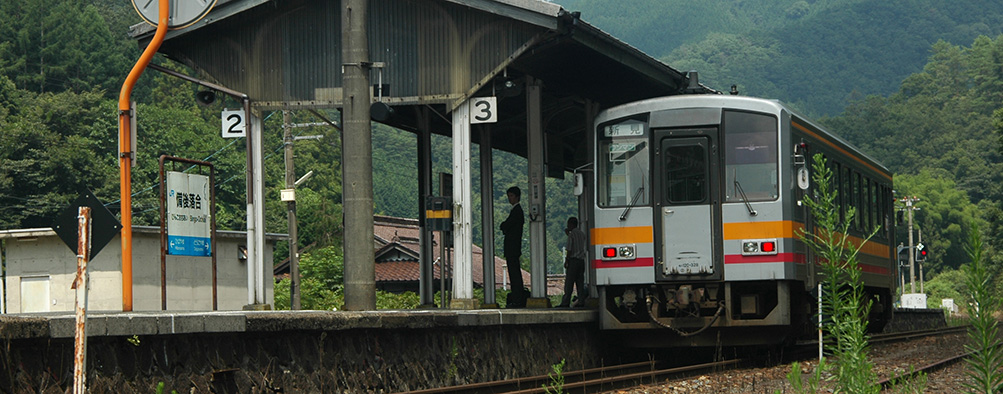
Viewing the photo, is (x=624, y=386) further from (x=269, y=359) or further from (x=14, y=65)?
(x=14, y=65)

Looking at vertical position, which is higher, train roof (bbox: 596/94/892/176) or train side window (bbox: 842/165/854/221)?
train roof (bbox: 596/94/892/176)

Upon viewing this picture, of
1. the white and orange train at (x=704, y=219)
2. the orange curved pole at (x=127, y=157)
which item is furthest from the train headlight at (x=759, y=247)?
the orange curved pole at (x=127, y=157)

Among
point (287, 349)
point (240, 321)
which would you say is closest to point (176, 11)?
point (287, 349)

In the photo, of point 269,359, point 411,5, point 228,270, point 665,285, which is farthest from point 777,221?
point 228,270

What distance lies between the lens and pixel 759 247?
542 inches

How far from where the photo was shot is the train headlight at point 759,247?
13688mm

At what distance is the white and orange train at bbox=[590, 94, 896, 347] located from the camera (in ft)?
45.3

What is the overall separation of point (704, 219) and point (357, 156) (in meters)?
4.35

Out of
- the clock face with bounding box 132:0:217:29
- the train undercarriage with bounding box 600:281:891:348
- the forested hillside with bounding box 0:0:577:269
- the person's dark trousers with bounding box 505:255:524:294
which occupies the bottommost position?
the train undercarriage with bounding box 600:281:891:348

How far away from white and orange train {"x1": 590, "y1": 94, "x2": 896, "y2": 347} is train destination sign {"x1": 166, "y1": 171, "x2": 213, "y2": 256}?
507cm

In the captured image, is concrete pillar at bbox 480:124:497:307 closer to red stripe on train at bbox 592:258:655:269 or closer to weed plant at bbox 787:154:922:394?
red stripe on train at bbox 592:258:655:269

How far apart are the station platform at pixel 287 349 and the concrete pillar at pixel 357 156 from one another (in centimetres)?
87

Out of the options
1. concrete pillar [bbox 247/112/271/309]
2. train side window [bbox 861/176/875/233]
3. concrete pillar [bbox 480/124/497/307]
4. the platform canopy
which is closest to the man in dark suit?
concrete pillar [bbox 480/124/497/307]

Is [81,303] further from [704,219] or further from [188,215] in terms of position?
[188,215]
